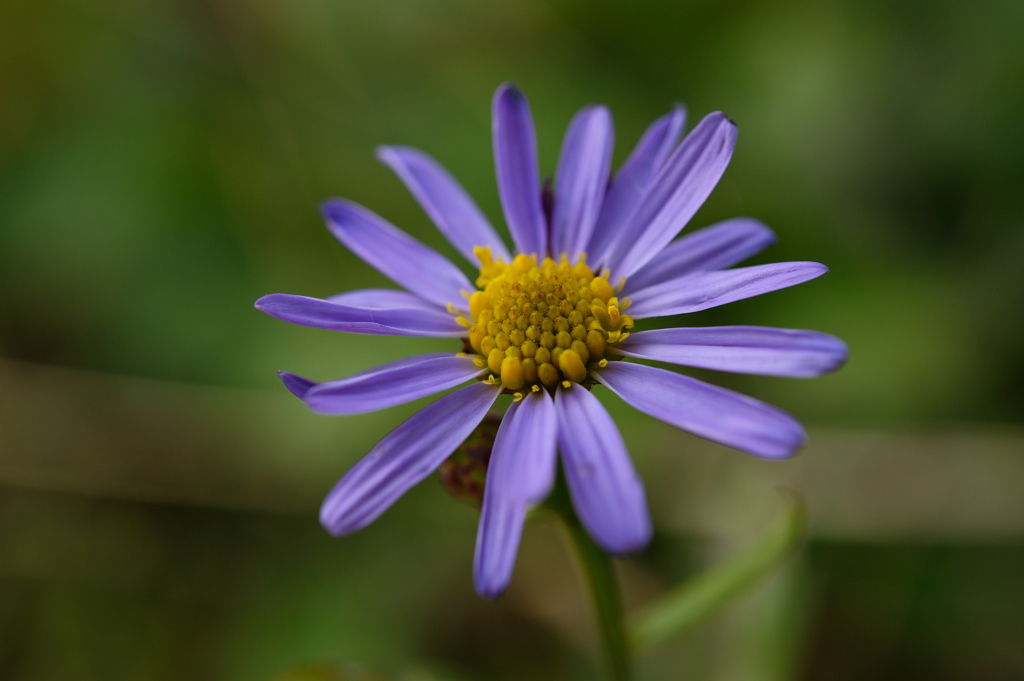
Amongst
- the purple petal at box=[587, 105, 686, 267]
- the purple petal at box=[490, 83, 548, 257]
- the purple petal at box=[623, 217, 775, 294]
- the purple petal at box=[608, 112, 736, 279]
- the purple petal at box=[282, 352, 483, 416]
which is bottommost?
the purple petal at box=[282, 352, 483, 416]

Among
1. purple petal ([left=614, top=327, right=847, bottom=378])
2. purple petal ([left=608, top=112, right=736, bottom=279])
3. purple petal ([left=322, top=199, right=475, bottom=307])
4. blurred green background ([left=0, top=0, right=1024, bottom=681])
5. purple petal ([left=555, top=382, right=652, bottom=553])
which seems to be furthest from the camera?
blurred green background ([left=0, top=0, right=1024, bottom=681])

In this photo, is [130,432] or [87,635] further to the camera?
[130,432]

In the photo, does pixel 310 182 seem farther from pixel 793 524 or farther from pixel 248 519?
pixel 793 524

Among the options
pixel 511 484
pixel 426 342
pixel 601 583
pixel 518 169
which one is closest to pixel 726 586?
pixel 601 583

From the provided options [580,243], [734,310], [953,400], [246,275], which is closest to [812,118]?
A: [734,310]

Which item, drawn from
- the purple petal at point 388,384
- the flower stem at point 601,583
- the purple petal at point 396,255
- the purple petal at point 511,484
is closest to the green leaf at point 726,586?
the flower stem at point 601,583

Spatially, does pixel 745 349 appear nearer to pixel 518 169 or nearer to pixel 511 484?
pixel 511 484

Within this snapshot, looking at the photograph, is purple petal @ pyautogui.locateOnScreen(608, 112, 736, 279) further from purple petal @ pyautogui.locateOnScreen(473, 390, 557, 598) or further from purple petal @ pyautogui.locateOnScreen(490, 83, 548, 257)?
purple petal @ pyautogui.locateOnScreen(473, 390, 557, 598)

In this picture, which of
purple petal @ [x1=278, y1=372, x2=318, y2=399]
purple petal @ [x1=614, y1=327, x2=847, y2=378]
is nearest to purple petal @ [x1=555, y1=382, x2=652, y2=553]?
purple petal @ [x1=614, y1=327, x2=847, y2=378]
